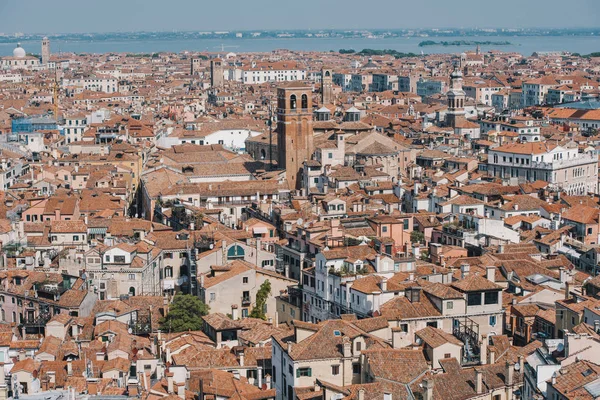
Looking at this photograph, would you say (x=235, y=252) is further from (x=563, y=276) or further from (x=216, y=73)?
(x=216, y=73)

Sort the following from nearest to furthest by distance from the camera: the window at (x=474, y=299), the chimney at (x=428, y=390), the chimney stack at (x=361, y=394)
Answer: the chimney stack at (x=361, y=394) < the chimney at (x=428, y=390) < the window at (x=474, y=299)

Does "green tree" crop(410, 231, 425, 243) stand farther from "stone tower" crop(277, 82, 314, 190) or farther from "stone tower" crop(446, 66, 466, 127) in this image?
"stone tower" crop(446, 66, 466, 127)

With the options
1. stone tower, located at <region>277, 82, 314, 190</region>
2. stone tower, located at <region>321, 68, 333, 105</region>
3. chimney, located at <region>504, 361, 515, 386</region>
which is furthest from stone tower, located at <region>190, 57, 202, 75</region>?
chimney, located at <region>504, 361, 515, 386</region>

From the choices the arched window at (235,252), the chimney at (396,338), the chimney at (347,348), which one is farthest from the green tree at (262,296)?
the chimney at (347,348)

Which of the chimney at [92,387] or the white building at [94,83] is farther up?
the chimney at [92,387]

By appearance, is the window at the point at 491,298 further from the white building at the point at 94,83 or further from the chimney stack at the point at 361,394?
the white building at the point at 94,83

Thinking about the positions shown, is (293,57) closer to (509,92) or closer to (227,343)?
(509,92)

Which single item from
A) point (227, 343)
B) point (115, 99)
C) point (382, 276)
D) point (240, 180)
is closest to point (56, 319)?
point (227, 343)
